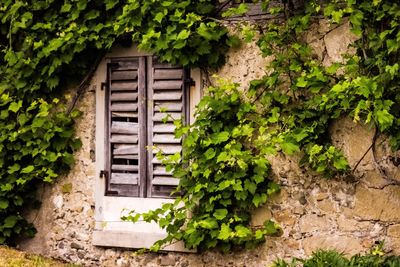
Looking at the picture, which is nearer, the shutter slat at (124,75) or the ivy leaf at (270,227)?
the ivy leaf at (270,227)

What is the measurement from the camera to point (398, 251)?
648cm

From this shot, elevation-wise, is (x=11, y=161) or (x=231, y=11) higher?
(x=231, y=11)

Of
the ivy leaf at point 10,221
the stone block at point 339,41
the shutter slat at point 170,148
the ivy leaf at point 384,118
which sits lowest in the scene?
the ivy leaf at point 10,221

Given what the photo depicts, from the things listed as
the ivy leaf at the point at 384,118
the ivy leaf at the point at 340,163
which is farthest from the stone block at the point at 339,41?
the ivy leaf at the point at 340,163

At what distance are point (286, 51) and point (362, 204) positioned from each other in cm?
158

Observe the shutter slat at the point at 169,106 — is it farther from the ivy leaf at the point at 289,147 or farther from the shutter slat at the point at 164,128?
the ivy leaf at the point at 289,147

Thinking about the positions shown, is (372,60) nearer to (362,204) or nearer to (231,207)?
(362,204)

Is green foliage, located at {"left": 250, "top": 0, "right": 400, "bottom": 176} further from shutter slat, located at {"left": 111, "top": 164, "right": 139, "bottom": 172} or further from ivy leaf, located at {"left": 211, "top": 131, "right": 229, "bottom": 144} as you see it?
shutter slat, located at {"left": 111, "top": 164, "right": 139, "bottom": 172}

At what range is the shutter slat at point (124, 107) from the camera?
7.73 m

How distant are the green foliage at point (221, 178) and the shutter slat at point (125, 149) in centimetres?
61

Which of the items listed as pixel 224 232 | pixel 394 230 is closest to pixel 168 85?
pixel 224 232

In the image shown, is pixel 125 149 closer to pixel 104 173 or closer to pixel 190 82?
pixel 104 173

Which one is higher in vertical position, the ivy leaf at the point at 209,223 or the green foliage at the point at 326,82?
the green foliage at the point at 326,82

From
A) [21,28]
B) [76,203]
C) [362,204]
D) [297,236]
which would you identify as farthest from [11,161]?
[362,204]
